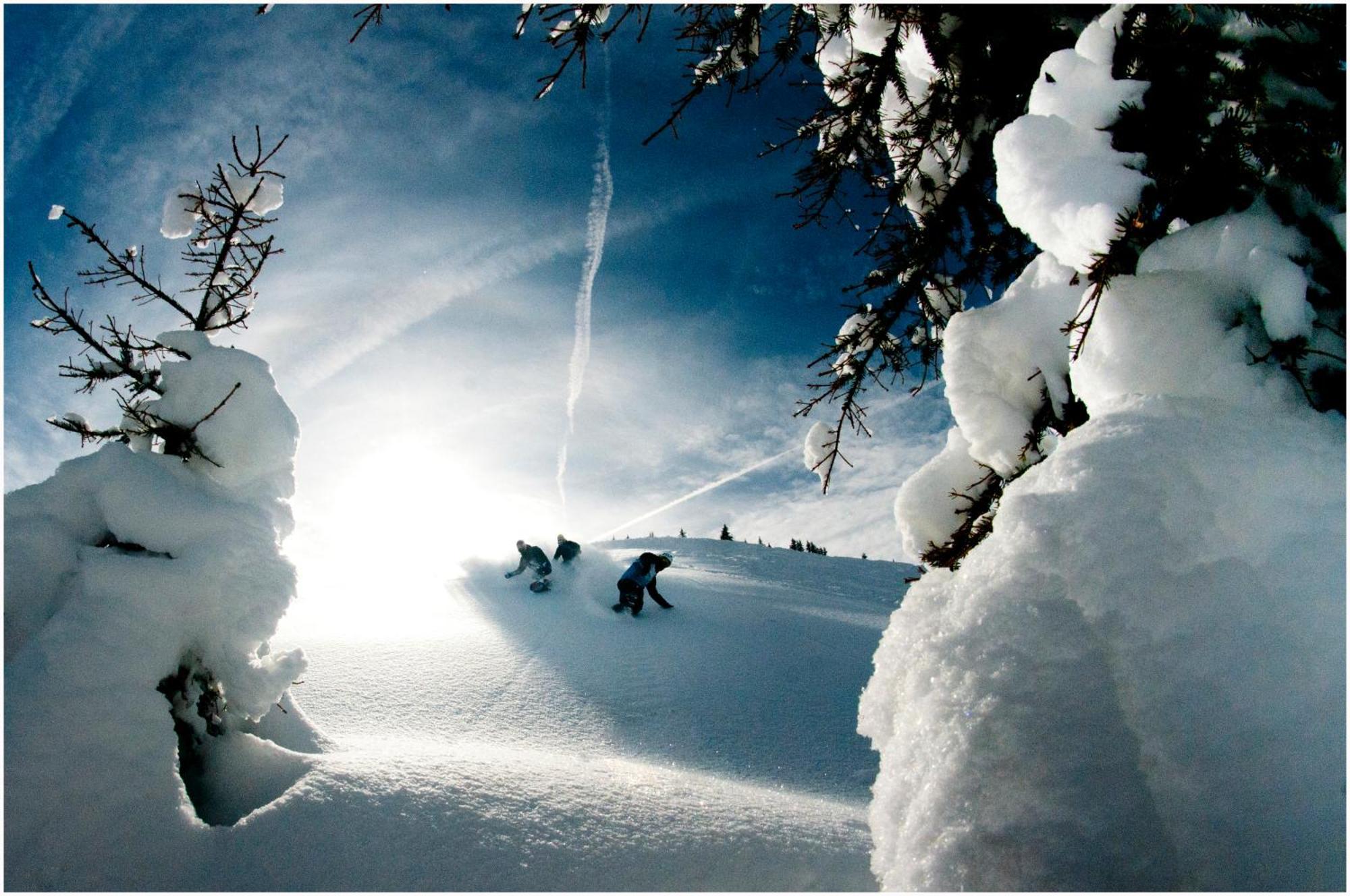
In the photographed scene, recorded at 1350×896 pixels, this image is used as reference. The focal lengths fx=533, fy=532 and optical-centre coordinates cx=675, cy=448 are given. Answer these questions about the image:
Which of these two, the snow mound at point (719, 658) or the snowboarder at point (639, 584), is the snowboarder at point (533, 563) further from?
the snowboarder at point (639, 584)

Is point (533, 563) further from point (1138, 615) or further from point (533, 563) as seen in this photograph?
point (1138, 615)

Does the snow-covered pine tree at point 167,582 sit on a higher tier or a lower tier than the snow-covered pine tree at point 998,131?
lower

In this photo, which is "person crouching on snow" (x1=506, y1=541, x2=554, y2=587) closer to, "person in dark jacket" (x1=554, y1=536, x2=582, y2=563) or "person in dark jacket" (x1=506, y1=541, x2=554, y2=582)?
"person in dark jacket" (x1=506, y1=541, x2=554, y2=582)

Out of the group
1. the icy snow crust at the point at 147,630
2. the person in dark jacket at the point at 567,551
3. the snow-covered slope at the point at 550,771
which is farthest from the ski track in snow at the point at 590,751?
the person in dark jacket at the point at 567,551

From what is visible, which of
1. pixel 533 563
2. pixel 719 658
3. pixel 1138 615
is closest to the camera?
pixel 1138 615

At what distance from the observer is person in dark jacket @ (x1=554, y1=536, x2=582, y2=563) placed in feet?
35.3

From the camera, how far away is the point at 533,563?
10.1 meters

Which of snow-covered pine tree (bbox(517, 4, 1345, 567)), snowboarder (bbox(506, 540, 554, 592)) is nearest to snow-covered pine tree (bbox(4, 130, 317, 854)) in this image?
snow-covered pine tree (bbox(517, 4, 1345, 567))

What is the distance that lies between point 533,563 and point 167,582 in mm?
7898

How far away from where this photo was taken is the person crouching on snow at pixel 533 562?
9.94 meters

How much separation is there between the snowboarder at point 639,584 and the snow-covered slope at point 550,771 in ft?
0.66

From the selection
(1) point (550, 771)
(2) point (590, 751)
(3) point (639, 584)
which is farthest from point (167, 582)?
(3) point (639, 584)

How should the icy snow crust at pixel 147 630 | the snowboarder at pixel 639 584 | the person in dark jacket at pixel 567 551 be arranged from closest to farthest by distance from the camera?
1. the icy snow crust at pixel 147 630
2. the snowboarder at pixel 639 584
3. the person in dark jacket at pixel 567 551

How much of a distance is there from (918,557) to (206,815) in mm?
3035
